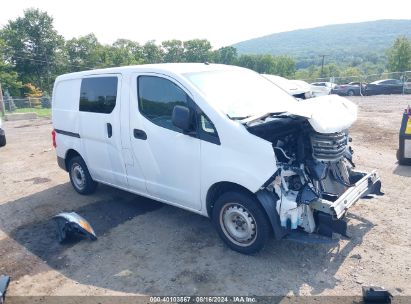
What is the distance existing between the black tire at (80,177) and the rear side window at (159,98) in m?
2.06

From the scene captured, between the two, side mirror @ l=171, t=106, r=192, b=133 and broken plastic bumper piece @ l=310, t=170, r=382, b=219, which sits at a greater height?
side mirror @ l=171, t=106, r=192, b=133

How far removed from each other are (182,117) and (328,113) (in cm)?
160

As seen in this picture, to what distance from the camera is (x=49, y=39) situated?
64188 mm

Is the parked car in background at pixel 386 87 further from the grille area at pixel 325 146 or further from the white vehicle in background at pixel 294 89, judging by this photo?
the grille area at pixel 325 146

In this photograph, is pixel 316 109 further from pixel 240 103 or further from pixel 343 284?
pixel 343 284

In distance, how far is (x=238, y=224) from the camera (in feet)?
13.2

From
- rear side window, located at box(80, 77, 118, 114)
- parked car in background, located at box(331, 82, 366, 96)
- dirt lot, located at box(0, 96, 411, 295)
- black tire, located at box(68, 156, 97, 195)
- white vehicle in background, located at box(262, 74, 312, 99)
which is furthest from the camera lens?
parked car in background, located at box(331, 82, 366, 96)

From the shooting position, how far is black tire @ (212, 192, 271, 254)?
148 inches

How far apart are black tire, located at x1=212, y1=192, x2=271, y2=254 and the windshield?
0.92 metres

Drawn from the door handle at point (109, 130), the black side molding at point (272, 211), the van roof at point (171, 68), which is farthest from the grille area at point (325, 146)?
the door handle at point (109, 130)

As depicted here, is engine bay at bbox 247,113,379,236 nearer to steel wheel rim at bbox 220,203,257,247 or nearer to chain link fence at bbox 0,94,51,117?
steel wheel rim at bbox 220,203,257,247

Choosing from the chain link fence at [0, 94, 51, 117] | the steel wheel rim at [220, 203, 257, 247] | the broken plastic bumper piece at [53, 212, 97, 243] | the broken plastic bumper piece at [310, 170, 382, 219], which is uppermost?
the broken plastic bumper piece at [310, 170, 382, 219]

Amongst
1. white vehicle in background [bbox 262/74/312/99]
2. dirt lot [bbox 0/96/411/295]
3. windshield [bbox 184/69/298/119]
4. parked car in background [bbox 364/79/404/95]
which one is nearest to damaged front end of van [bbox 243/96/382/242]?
windshield [bbox 184/69/298/119]

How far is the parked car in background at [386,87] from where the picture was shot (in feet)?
87.6
